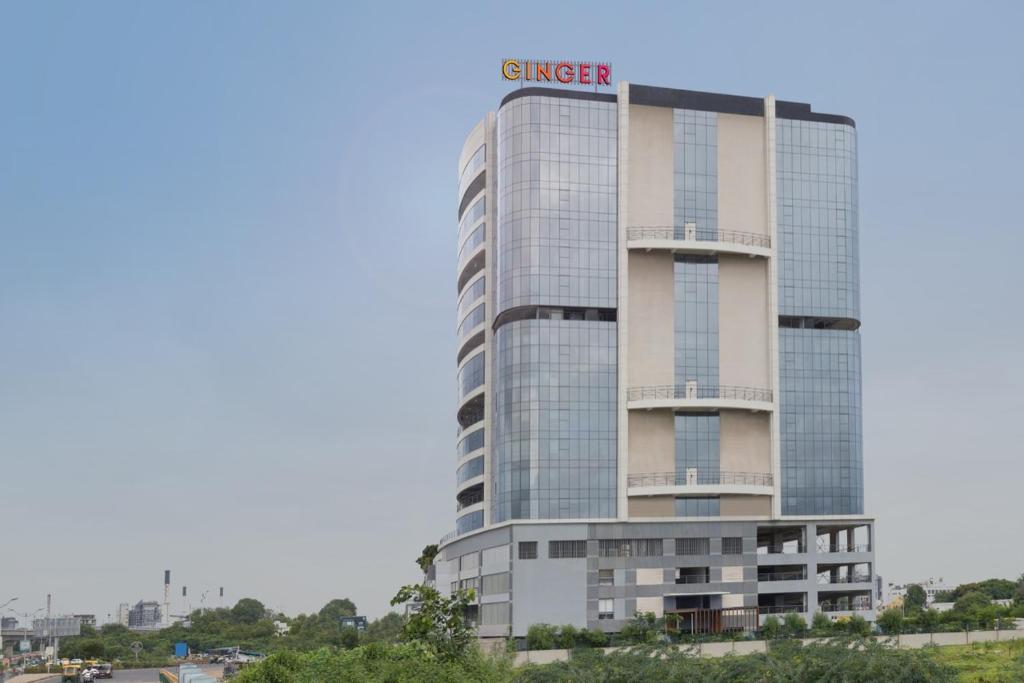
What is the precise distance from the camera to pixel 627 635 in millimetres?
101938

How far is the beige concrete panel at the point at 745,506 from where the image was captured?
11075cm

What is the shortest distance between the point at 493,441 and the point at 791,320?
3110 cm

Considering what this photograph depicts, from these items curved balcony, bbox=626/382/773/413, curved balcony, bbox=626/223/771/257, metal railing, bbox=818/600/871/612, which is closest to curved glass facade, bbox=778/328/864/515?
curved balcony, bbox=626/382/773/413

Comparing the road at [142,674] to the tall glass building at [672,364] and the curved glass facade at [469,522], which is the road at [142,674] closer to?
the curved glass facade at [469,522]

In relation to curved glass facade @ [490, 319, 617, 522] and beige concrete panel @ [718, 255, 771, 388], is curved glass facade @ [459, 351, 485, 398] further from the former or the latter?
beige concrete panel @ [718, 255, 771, 388]

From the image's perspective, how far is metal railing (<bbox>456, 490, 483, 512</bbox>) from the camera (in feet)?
411

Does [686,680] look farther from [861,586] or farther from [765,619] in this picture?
[861,586]

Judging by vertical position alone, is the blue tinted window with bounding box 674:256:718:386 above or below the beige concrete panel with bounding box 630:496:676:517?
above

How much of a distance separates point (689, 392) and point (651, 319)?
7.59m

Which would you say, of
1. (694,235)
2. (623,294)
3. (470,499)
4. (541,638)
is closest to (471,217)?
(623,294)


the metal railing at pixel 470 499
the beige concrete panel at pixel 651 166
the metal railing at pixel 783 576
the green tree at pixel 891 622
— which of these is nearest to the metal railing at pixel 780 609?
the metal railing at pixel 783 576

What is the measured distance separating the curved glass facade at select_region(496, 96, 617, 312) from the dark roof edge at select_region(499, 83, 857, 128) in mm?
772

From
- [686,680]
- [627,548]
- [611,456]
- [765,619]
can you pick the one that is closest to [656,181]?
[611,456]

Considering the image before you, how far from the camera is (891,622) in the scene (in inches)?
4198
